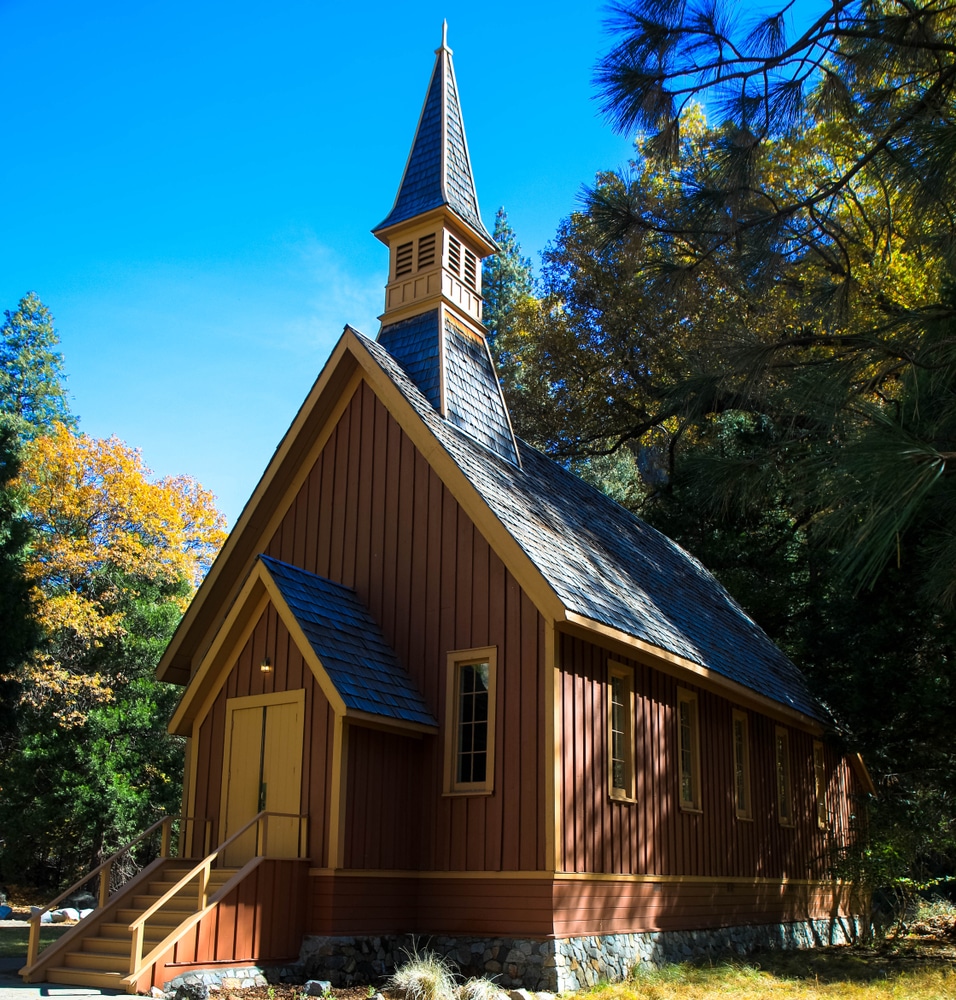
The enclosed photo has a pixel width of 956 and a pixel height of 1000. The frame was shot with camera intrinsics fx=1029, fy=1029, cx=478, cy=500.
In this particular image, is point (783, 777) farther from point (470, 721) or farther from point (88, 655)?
point (88, 655)

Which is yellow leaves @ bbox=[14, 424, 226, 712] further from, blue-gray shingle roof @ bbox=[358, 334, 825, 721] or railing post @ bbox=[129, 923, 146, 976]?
railing post @ bbox=[129, 923, 146, 976]

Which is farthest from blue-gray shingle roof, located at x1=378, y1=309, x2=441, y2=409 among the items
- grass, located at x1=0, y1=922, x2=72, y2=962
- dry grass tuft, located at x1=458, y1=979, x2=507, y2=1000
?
grass, located at x1=0, y1=922, x2=72, y2=962

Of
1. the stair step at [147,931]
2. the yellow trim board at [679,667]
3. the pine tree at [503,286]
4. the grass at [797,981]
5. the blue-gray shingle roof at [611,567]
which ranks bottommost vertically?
the grass at [797,981]

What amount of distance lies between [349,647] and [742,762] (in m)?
7.46

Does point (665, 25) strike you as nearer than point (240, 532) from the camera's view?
Yes

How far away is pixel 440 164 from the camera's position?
673 inches

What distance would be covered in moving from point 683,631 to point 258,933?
729cm

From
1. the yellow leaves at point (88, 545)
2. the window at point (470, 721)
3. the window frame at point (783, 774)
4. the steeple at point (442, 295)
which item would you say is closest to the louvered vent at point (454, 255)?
→ the steeple at point (442, 295)

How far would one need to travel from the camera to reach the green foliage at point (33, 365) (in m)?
31.7

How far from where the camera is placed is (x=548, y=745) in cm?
1115

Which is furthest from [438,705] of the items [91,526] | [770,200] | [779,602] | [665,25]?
[91,526]

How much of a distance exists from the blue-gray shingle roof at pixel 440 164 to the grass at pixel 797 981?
11.4 metres

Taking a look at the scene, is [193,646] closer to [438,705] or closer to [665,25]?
[438,705]

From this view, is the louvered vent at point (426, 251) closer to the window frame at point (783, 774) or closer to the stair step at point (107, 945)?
the window frame at point (783, 774)
